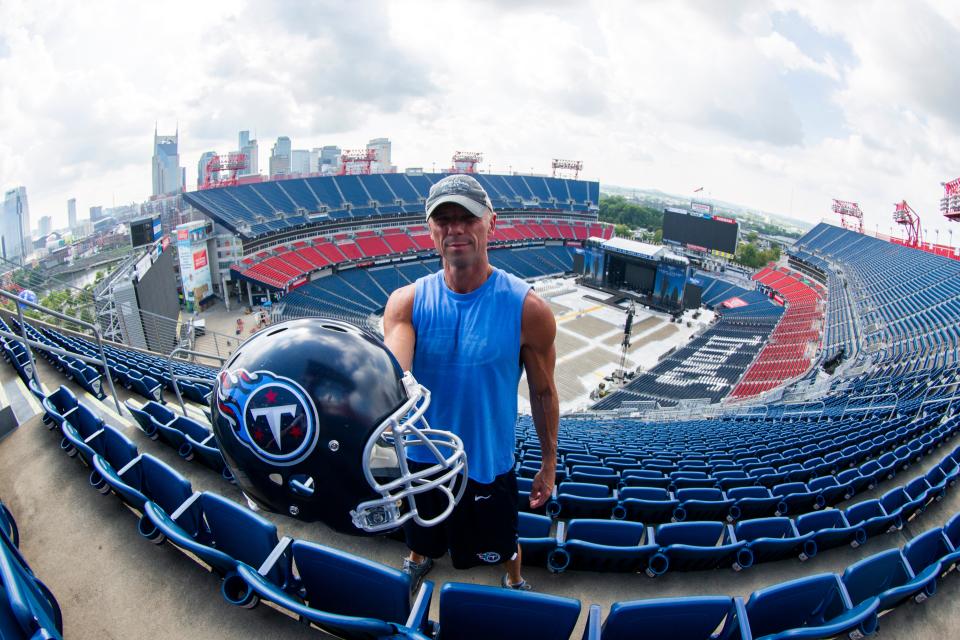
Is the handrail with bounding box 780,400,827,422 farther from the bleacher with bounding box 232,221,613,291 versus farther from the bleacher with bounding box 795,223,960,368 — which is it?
the bleacher with bounding box 232,221,613,291

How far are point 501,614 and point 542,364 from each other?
4.14 feet

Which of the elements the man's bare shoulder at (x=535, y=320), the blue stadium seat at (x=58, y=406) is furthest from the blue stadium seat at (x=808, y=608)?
the blue stadium seat at (x=58, y=406)

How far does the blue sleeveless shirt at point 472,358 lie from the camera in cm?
225

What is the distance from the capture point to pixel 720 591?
364cm

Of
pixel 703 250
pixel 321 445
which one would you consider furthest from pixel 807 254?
pixel 321 445

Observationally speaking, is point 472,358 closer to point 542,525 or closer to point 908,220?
point 542,525

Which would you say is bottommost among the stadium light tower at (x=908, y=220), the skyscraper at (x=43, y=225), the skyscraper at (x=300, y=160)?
the skyscraper at (x=43, y=225)

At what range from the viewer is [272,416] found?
173 centimetres

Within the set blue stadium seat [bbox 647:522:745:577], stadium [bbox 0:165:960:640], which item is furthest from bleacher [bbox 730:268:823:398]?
blue stadium seat [bbox 647:522:745:577]

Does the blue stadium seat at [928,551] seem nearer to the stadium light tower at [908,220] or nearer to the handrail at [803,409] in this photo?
the handrail at [803,409]

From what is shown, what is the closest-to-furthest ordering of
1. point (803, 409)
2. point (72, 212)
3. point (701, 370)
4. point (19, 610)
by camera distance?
point (19, 610), point (803, 409), point (701, 370), point (72, 212)

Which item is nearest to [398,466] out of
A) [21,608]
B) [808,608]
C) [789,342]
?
[21,608]

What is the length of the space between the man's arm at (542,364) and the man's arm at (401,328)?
60 centimetres

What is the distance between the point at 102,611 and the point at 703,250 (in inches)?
2010
